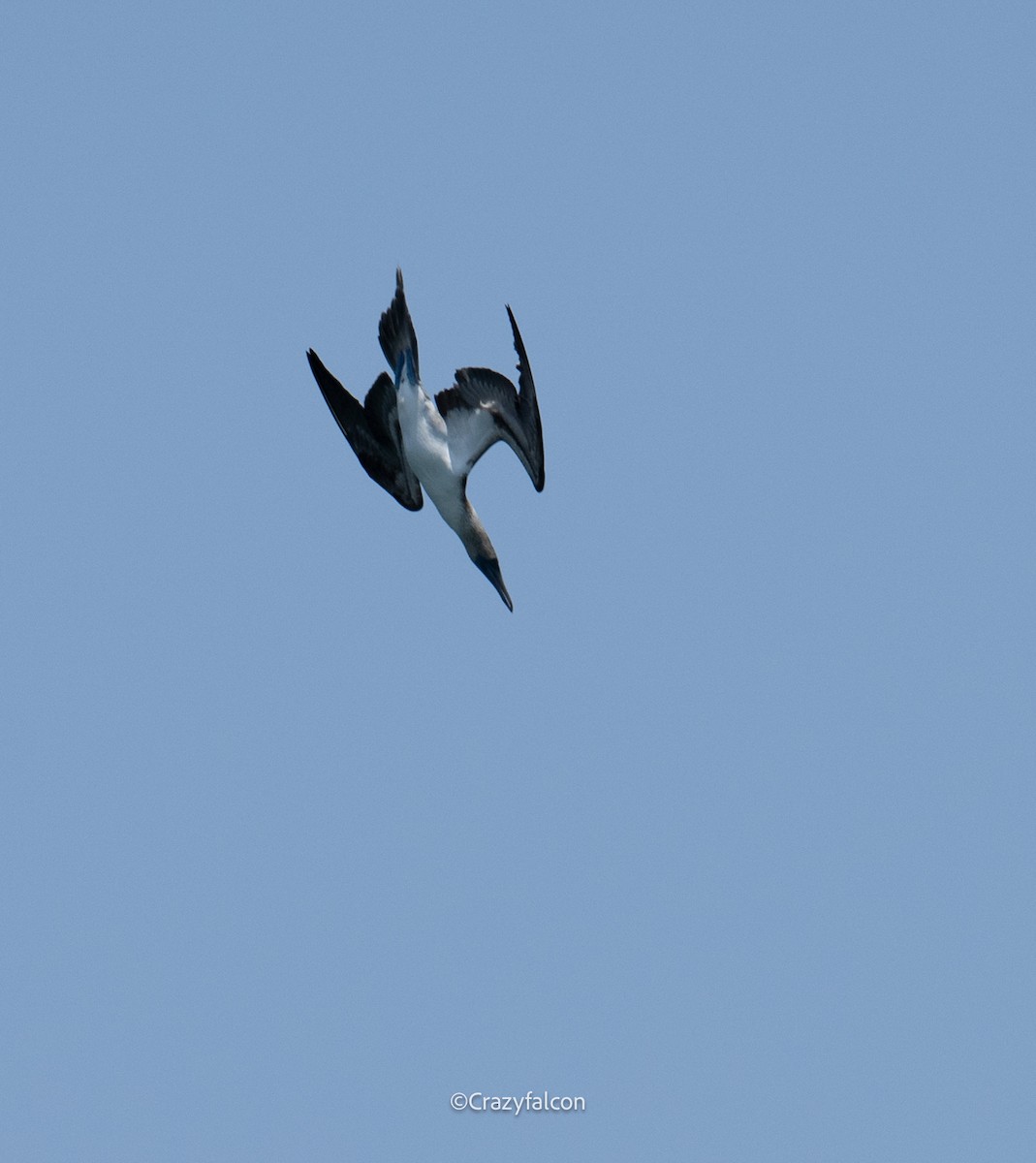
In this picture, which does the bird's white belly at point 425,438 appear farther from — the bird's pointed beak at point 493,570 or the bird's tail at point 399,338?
the bird's pointed beak at point 493,570

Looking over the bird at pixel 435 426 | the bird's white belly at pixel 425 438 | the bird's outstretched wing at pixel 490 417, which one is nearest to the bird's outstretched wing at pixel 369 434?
the bird at pixel 435 426

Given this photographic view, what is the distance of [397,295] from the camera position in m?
40.1

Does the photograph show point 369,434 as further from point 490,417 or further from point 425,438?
point 490,417

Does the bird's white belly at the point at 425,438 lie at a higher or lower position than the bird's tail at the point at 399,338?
lower

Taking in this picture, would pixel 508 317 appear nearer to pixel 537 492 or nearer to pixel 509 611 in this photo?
pixel 537 492

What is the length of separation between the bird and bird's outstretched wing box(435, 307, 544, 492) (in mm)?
14

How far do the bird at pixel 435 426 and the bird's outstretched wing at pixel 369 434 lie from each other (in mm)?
15

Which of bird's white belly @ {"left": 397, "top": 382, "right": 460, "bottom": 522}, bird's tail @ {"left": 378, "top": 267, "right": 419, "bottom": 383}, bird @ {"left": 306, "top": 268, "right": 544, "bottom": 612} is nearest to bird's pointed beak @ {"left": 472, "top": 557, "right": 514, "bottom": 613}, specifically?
bird @ {"left": 306, "top": 268, "right": 544, "bottom": 612}

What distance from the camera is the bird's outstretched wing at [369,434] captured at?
40.8 metres

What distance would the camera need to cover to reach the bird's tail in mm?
39688

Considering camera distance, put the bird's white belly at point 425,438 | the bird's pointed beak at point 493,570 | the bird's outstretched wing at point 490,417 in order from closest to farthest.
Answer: the bird's outstretched wing at point 490,417 → the bird's white belly at point 425,438 → the bird's pointed beak at point 493,570

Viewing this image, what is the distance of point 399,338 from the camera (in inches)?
1566

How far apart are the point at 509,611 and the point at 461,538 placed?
135cm

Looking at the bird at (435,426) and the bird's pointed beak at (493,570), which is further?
the bird's pointed beak at (493,570)
